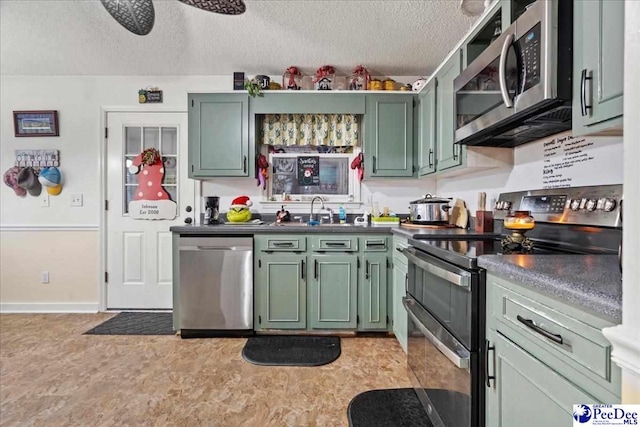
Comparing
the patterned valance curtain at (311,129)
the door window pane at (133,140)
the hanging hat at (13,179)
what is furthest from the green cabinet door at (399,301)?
the hanging hat at (13,179)

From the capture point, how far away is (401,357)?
2.36 m

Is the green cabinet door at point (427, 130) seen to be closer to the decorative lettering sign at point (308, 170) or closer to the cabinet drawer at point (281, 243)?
the decorative lettering sign at point (308, 170)

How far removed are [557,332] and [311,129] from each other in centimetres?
274

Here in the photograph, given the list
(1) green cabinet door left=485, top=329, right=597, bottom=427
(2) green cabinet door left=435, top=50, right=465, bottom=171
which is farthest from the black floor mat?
(2) green cabinet door left=435, top=50, right=465, bottom=171

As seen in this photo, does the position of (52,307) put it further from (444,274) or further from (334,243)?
(444,274)

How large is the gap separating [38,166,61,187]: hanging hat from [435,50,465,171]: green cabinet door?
371 cm

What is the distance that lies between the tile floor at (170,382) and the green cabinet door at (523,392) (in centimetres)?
89

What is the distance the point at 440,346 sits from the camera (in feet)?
4.43

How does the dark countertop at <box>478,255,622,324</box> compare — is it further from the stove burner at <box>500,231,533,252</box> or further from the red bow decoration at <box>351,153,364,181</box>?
the red bow decoration at <box>351,153,364,181</box>

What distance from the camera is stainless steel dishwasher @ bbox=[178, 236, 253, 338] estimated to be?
264cm

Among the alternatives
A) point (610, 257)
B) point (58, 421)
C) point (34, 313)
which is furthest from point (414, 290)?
point (34, 313)

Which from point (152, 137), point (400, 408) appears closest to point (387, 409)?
point (400, 408)

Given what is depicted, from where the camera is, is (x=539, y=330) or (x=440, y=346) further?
(x=440, y=346)

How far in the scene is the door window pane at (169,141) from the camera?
3387mm
